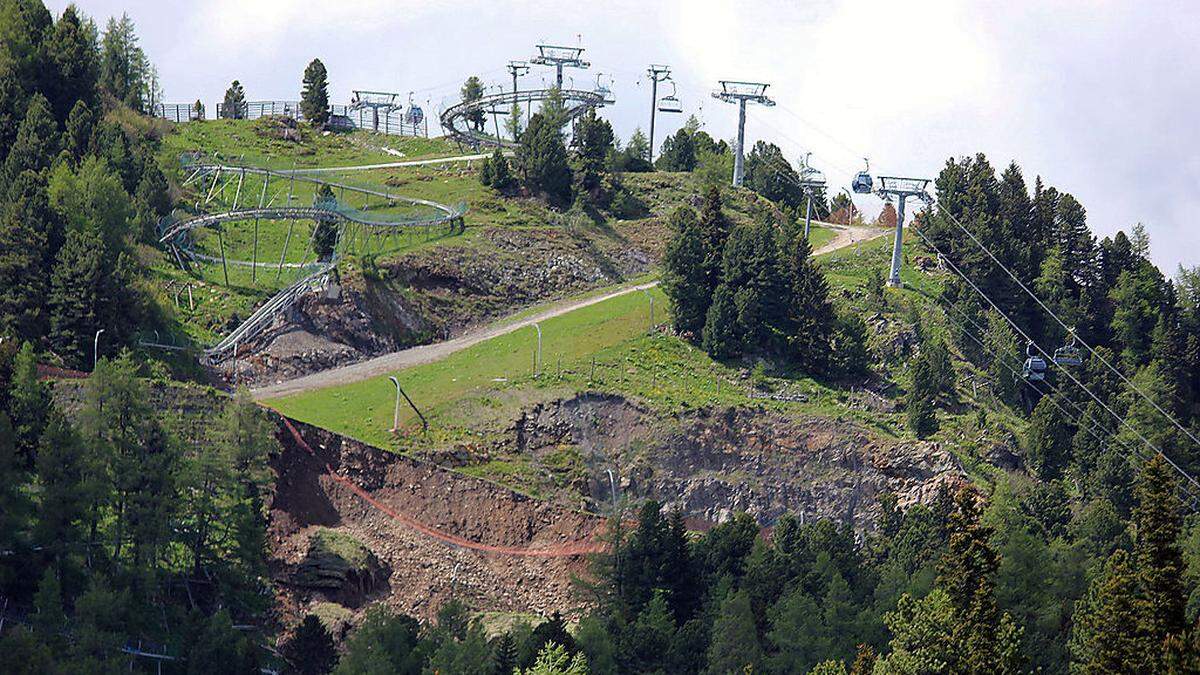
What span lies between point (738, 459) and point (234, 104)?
5968 centimetres

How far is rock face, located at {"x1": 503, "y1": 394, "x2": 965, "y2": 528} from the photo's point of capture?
392 ft

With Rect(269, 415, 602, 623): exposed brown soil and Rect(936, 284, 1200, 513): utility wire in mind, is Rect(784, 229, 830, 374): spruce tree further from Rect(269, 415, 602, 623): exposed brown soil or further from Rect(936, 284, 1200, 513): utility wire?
Rect(269, 415, 602, 623): exposed brown soil

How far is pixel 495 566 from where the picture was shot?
11294 cm

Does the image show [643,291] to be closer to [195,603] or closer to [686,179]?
[686,179]

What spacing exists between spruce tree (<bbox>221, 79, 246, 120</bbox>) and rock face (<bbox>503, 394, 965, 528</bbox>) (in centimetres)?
5455

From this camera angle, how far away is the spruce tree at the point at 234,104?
556 feet

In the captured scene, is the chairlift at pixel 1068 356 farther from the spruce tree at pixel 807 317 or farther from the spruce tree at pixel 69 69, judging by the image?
the spruce tree at pixel 69 69

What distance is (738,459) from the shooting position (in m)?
122

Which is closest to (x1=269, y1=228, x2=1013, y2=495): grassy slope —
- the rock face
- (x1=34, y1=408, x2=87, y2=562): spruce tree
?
the rock face

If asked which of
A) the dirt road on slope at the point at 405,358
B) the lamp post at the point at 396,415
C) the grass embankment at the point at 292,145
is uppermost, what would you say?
the grass embankment at the point at 292,145

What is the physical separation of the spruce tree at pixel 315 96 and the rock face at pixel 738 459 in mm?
49716

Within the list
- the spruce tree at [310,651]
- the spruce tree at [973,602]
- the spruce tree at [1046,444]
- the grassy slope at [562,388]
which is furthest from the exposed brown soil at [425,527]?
the spruce tree at [1046,444]

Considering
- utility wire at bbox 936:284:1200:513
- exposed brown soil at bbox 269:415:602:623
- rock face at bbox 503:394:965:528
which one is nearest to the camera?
exposed brown soil at bbox 269:415:602:623

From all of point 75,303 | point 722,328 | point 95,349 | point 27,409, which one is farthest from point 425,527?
point 722,328
